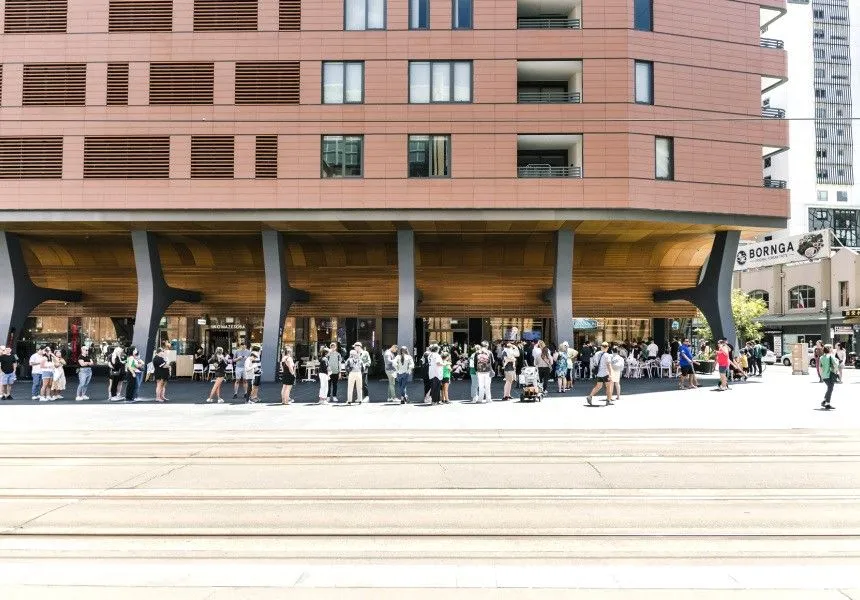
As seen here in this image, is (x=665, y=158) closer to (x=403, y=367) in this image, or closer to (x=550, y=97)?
(x=550, y=97)

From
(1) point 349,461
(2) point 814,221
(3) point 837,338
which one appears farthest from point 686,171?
(2) point 814,221

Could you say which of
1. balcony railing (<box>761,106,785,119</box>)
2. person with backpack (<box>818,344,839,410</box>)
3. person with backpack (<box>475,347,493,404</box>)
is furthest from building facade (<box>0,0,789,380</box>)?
person with backpack (<box>818,344,839,410</box>)

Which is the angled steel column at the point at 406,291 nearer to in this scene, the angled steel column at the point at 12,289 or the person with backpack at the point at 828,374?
the person with backpack at the point at 828,374

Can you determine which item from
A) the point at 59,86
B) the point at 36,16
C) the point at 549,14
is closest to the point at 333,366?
the point at 59,86

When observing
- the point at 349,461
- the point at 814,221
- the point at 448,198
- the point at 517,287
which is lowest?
the point at 349,461

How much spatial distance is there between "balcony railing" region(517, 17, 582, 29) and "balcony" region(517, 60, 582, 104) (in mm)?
1586

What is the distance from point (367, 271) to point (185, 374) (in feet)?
33.7

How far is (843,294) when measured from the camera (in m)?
55.8

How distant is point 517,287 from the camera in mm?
36125

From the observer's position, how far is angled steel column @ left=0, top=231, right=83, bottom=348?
102 ft

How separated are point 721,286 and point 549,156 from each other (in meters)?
9.80

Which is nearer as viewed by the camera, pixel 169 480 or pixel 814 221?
pixel 169 480
